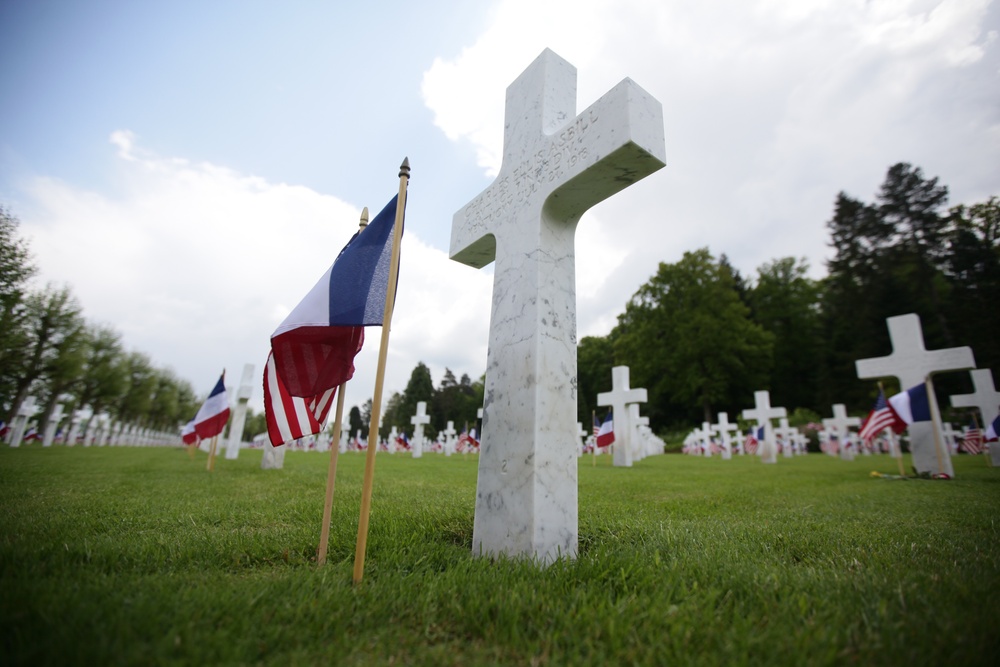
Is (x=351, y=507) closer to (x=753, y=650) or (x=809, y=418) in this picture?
(x=753, y=650)

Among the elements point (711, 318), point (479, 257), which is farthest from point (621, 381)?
point (711, 318)

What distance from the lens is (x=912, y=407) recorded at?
32.8 ft

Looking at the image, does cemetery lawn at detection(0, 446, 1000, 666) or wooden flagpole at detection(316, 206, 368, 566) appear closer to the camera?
cemetery lawn at detection(0, 446, 1000, 666)

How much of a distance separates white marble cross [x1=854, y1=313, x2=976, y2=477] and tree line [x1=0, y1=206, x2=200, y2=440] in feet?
101

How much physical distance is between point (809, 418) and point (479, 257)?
40.1 m

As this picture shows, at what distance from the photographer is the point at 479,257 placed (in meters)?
4.41

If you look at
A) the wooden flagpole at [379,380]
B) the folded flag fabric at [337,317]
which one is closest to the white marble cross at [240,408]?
the folded flag fabric at [337,317]

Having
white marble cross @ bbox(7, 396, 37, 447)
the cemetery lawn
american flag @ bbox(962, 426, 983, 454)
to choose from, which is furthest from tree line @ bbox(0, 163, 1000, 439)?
the cemetery lawn

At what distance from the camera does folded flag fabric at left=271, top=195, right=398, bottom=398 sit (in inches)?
115

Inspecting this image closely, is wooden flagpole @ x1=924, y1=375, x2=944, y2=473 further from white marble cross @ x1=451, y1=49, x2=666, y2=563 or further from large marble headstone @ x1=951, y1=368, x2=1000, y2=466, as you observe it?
white marble cross @ x1=451, y1=49, x2=666, y2=563

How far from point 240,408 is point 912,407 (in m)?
18.4

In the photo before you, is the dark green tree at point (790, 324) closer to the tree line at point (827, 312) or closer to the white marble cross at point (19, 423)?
the tree line at point (827, 312)

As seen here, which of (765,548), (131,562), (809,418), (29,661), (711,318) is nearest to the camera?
(29,661)

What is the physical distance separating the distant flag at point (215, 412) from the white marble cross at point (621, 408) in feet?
34.0
